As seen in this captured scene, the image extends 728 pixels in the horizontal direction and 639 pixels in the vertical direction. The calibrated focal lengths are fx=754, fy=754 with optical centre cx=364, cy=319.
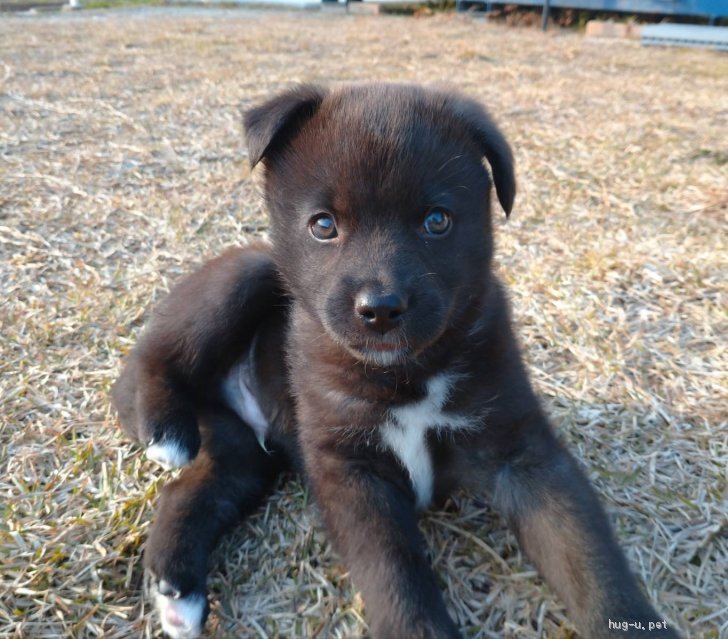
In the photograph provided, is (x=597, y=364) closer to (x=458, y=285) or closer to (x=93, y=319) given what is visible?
(x=458, y=285)

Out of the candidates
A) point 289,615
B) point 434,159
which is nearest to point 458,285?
point 434,159

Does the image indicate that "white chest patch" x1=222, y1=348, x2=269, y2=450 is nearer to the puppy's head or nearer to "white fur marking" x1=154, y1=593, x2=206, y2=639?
the puppy's head

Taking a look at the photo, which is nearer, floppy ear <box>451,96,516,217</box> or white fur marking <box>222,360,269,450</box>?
floppy ear <box>451,96,516,217</box>

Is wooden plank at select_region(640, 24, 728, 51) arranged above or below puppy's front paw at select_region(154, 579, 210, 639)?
below

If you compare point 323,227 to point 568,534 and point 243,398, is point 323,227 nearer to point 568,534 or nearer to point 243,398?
point 243,398

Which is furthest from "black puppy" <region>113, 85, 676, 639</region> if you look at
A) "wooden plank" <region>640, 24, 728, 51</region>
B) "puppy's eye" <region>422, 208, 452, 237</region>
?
"wooden plank" <region>640, 24, 728, 51</region>

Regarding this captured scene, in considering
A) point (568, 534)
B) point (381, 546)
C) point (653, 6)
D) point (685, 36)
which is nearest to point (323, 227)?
point (381, 546)

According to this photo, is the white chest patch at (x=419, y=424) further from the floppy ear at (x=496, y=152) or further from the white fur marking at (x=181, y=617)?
the white fur marking at (x=181, y=617)

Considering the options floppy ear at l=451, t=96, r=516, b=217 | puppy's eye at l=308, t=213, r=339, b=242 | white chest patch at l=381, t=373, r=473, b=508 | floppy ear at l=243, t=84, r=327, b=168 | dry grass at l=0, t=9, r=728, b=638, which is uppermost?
floppy ear at l=243, t=84, r=327, b=168
